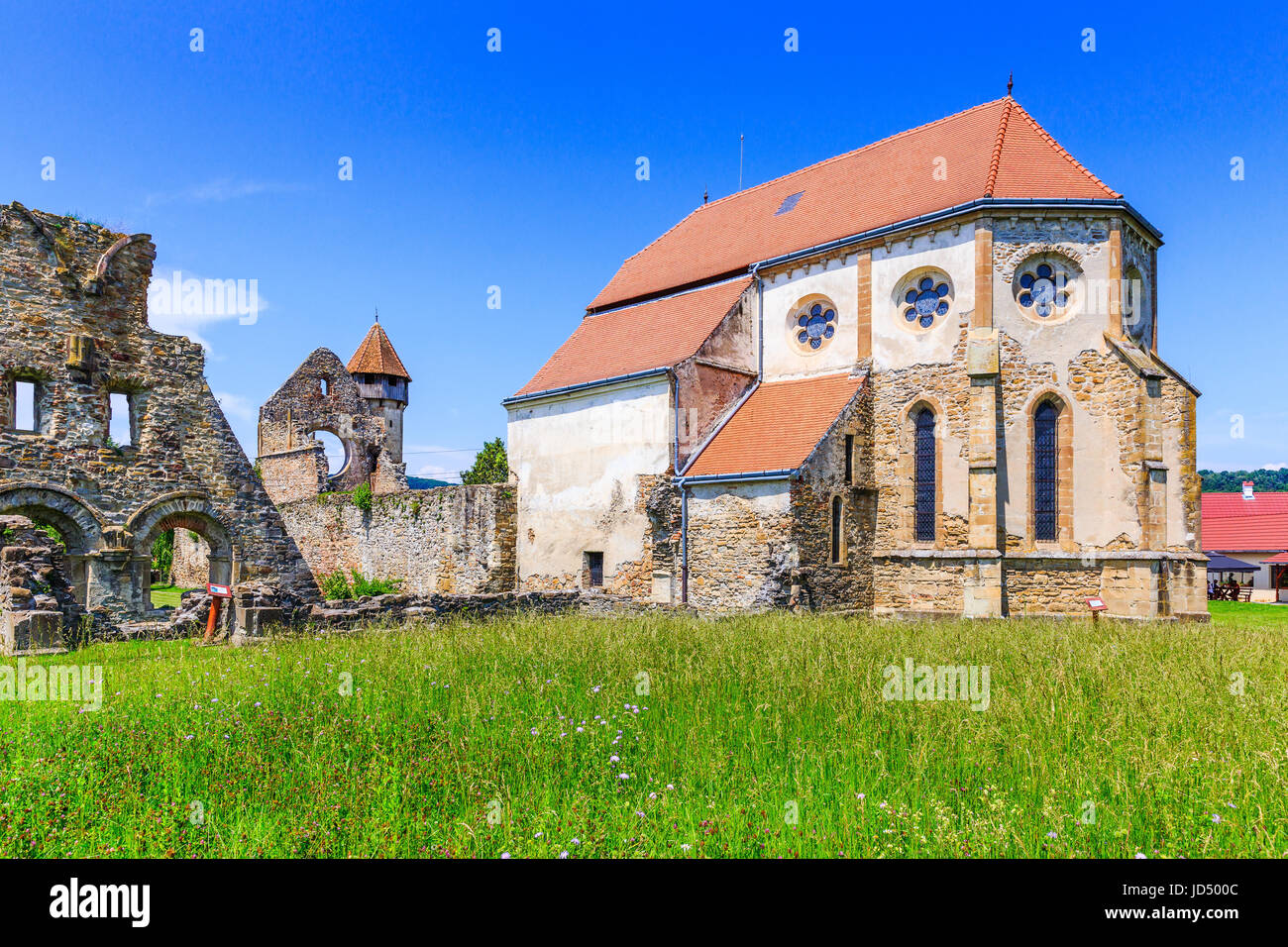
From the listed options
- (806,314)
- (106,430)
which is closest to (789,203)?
(806,314)

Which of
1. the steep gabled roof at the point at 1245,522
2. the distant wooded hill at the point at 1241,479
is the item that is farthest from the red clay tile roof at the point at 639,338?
the distant wooded hill at the point at 1241,479

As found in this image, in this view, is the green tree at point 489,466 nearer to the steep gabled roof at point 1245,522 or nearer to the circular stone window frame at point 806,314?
the circular stone window frame at point 806,314

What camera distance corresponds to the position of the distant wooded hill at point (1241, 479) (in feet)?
295

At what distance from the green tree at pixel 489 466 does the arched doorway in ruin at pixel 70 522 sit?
32.9 metres

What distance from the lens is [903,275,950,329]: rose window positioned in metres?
17.2

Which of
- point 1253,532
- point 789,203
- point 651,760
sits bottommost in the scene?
point 651,760

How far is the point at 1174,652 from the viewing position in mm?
9242

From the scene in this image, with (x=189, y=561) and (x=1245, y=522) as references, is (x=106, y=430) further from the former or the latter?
(x=1245, y=522)

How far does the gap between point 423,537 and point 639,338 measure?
934 centimetres

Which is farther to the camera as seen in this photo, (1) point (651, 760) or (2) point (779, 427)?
(2) point (779, 427)

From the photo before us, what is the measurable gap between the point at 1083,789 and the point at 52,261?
18787mm

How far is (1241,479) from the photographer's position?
98750mm

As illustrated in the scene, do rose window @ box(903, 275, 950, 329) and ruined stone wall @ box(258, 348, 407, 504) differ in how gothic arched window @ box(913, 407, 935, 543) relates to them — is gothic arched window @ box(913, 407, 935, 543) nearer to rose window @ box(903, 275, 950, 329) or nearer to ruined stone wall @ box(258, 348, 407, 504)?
rose window @ box(903, 275, 950, 329)
